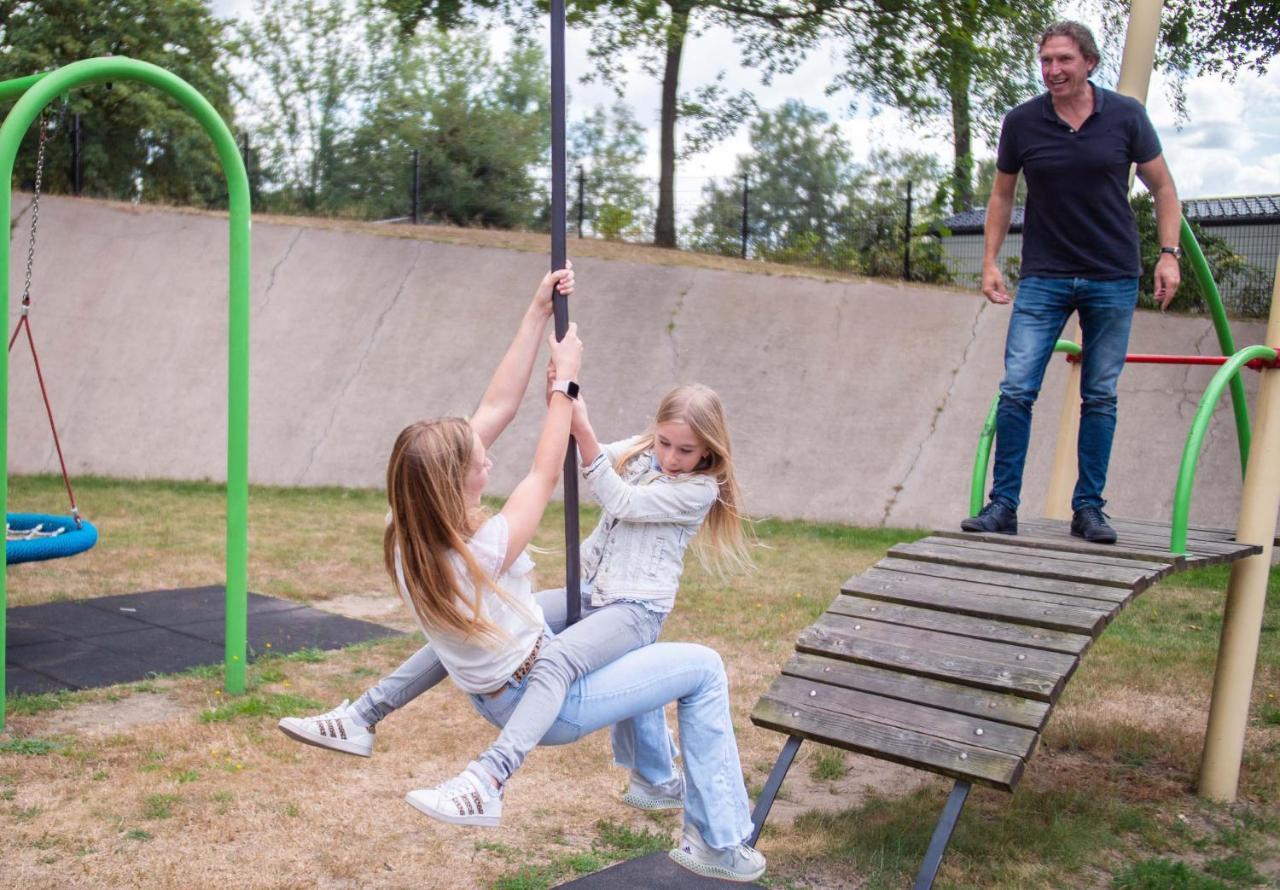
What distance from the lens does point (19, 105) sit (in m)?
4.46

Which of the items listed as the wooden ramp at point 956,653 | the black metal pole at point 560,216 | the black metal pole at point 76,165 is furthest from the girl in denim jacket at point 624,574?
the black metal pole at point 76,165

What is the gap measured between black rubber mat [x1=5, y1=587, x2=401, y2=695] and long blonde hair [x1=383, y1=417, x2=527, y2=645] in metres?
3.13

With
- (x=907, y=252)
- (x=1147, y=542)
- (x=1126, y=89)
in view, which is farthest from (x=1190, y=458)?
(x=907, y=252)

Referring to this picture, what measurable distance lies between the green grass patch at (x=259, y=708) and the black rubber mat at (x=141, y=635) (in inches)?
26.5

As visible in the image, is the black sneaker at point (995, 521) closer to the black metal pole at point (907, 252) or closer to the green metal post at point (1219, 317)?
the green metal post at point (1219, 317)

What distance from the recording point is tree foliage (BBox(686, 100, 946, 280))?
48.6 feet

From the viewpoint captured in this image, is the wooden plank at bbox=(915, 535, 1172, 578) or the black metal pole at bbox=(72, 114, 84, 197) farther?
the black metal pole at bbox=(72, 114, 84, 197)

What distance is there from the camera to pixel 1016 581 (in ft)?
12.3

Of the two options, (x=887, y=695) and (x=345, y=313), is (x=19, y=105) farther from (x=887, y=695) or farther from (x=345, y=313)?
(x=345, y=313)

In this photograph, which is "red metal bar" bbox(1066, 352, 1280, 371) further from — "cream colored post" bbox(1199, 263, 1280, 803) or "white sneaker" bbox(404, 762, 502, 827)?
"white sneaker" bbox(404, 762, 502, 827)

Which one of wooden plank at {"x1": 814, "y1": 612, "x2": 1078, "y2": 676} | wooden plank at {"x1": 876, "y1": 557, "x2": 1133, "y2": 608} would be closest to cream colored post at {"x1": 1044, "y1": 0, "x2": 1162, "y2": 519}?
wooden plank at {"x1": 876, "y1": 557, "x2": 1133, "y2": 608}

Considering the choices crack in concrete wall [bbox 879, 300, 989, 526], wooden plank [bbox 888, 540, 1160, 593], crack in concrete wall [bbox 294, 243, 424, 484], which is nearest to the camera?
wooden plank [bbox 888, 540, 1160, 593]

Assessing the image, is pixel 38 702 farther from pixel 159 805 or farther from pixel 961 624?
pixel 961 624

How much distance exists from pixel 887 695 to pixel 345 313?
10.5 metres
